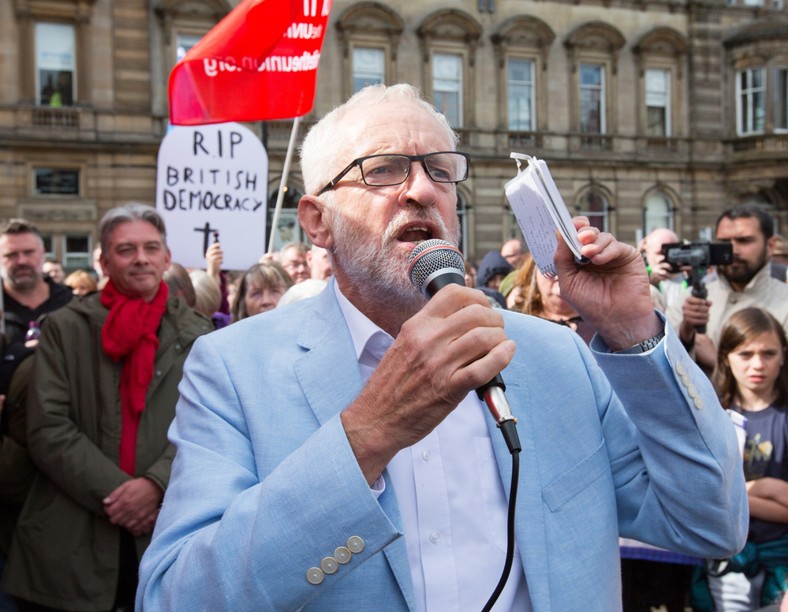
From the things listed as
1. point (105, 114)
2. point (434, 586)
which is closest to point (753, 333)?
point (434, 586)

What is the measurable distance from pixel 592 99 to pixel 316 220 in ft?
81.0

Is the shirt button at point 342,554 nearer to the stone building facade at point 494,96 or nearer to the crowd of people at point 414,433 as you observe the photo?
the crowd of people at point 414,433

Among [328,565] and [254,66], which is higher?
[254,66]

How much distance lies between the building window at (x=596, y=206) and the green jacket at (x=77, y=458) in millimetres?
22452

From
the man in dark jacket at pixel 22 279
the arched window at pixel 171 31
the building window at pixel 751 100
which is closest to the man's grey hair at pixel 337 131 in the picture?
the man in dark jacket at pixel 22 279

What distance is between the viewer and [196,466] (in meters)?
1.64

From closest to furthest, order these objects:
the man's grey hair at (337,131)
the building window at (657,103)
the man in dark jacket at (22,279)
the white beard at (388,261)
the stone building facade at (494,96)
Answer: the white beard at (388,261) < the man's grey hair at (337,131) < the man in dark jacket at (22,279) < the stone building facade at (494,96) < the building window at (657,103)

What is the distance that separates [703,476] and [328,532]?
2.39 ft

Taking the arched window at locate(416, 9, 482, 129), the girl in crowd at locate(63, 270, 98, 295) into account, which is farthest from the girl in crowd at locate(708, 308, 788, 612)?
the arched window at locate(416, 9, 482, 129)

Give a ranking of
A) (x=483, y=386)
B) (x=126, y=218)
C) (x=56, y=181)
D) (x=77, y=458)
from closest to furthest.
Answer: (x=483, y=386)
(x=77, y=458)
(x=126, y=218)
(x=56, y=181)

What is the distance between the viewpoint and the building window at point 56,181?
2025 centimetres

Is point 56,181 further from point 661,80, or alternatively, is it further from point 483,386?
point 483,386

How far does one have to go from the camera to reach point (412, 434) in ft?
4.52

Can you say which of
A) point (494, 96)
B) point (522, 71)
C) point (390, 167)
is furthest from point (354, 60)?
point (390, 167)
